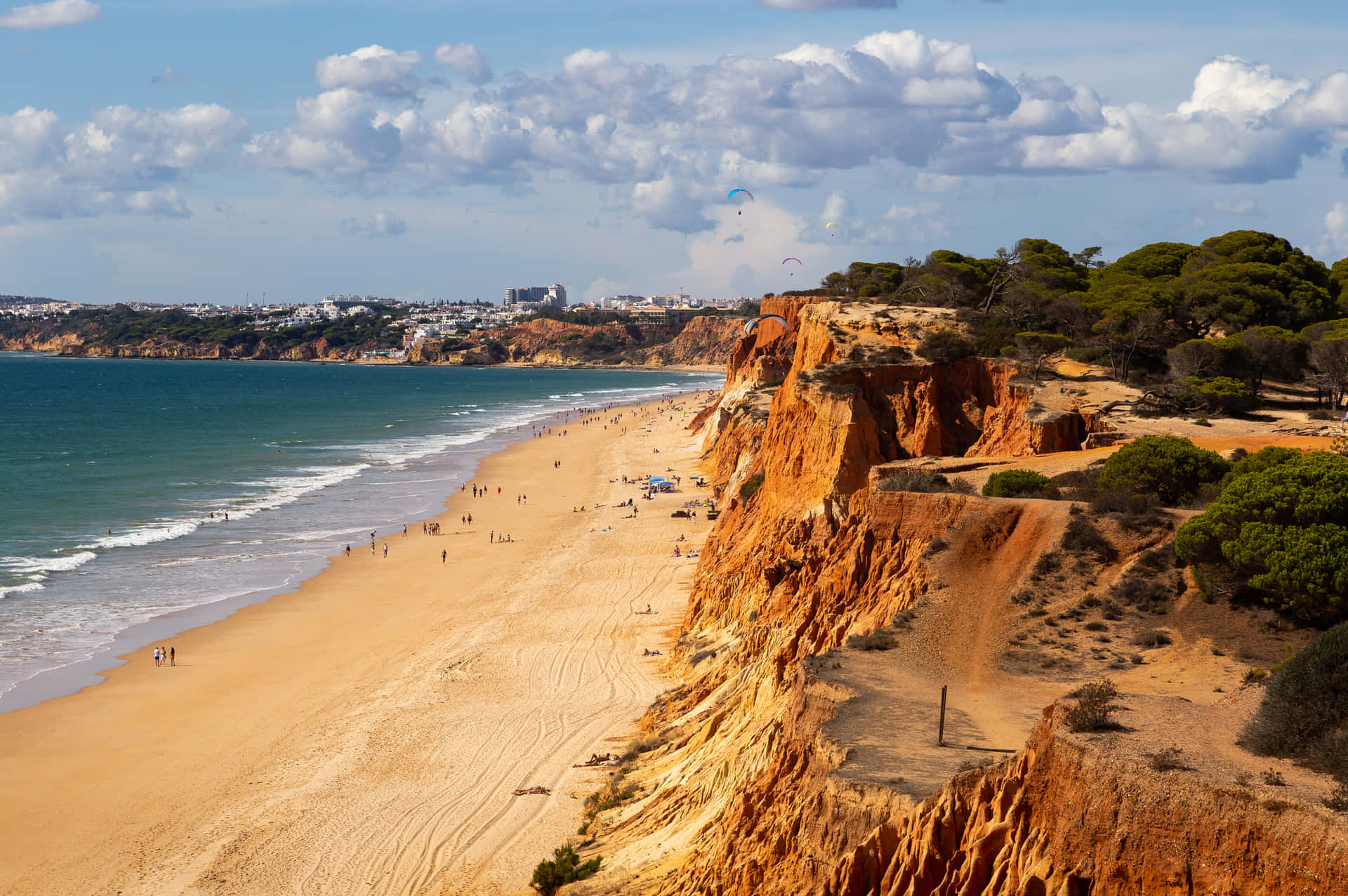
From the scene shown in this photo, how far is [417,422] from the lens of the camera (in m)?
110

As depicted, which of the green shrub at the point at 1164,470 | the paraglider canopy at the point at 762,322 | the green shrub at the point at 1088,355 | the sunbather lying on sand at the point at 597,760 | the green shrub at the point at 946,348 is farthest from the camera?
the paraglider canopy at the point at 762,322

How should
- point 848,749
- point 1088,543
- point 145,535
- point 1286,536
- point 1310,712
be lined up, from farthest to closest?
point 145,535
point 1088,543
point 1286,536
point 848,749
point 1310,712

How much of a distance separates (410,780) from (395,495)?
41.2 m

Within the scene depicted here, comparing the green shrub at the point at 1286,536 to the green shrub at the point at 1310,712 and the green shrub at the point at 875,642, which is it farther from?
the green shrub at the point at 875,642

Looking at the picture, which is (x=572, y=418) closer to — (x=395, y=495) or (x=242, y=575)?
(x=395, y=495)

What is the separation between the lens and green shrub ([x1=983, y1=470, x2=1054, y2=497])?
72.9ft

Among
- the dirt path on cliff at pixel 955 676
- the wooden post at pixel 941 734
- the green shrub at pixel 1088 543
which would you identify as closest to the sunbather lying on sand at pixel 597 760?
the dirt path on cliff at pixel 955 676

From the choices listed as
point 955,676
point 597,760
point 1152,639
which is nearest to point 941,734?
point 955,676

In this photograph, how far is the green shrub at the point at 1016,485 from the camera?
22.2m

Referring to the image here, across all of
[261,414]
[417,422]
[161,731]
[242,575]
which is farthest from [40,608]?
[261,414]

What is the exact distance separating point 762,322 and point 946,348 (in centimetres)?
5263

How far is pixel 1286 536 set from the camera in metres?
16.4

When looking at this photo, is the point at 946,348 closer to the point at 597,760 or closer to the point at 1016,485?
the point at 1016,485

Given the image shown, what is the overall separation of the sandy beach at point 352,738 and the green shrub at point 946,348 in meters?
10.8
